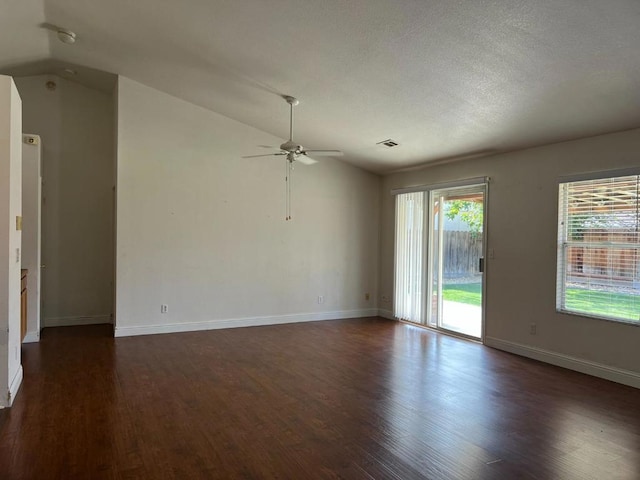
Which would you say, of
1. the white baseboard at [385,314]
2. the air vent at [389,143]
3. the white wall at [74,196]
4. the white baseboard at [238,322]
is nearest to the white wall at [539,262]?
the air vent at [389,143]

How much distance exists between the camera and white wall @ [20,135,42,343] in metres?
5.37

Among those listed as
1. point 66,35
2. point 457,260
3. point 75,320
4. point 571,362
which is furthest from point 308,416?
point 75,320

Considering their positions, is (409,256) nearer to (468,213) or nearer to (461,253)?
(461,253)

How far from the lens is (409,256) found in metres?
6.98

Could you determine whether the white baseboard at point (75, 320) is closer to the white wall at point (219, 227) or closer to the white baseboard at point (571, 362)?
the white wall at point (219, 227)

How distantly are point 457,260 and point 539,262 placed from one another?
1.32m

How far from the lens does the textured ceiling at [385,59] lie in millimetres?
3039

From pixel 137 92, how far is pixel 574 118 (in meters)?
5.34

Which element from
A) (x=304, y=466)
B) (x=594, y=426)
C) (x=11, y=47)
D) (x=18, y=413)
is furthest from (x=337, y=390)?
(x=11, y=47)

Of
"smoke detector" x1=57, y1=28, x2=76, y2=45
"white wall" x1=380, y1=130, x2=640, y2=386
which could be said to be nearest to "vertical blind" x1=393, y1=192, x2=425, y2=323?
"white wall" x1=380, y1=130, x2=640, y2=386

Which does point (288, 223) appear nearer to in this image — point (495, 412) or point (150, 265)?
point (150, 265)

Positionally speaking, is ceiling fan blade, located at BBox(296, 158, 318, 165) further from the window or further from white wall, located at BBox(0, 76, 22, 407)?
white wall, located at BBox(0, 76, 22, 407)

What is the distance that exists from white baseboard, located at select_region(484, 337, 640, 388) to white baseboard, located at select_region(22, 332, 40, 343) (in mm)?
5863

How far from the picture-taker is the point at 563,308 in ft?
15.5
